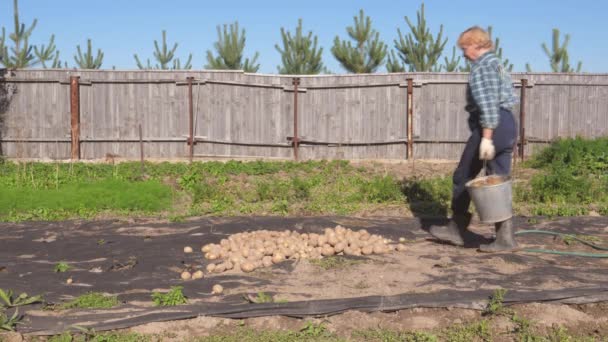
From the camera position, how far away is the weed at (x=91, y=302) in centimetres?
392

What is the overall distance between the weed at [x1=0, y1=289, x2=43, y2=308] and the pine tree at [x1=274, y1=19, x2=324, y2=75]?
648 inches

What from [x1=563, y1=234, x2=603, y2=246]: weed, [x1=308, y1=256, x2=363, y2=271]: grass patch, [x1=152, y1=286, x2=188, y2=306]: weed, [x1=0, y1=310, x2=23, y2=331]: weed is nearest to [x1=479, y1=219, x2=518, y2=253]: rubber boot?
[x1=563, y1=234, x2=603, y2=246]: weed

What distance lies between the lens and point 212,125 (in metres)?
13.9

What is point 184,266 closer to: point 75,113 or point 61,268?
point 61,268

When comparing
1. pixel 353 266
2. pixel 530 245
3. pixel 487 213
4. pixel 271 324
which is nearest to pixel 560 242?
pixel 530 245

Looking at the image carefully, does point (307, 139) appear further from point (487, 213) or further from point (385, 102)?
point (487, 213)

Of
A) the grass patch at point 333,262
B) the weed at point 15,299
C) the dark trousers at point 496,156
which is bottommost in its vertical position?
the weed at point 15,299

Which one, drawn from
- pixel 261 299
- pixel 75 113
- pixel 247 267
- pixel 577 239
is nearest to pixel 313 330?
pixel 261 299

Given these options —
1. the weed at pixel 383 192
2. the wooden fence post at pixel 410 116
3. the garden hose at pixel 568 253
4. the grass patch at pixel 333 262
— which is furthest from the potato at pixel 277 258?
the wooden fence post at pixel 410 116

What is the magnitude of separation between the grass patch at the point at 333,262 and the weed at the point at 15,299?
199cm

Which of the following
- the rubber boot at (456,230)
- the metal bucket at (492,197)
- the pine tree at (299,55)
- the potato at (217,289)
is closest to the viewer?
the potato at (217,289)

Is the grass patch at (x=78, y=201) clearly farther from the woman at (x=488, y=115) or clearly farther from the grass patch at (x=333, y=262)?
the woman at (x=488, y=115)

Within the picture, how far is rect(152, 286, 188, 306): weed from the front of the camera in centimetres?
396

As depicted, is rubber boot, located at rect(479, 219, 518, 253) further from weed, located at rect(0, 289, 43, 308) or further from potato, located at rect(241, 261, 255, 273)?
weed, located at rect(0, 289, 43, 308)
